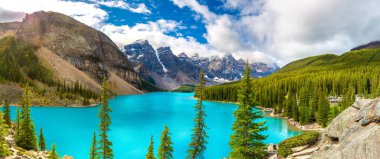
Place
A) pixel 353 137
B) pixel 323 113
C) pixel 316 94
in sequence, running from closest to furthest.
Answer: pixel 353 137 < pixel 323 113 < pixel 316 94

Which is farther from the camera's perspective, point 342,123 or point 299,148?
point 299,148

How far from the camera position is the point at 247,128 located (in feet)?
87.8

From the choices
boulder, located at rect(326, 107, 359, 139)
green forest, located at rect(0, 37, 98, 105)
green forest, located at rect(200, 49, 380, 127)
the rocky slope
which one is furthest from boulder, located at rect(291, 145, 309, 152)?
green forest, located at rect(0, 37, 98, 105)

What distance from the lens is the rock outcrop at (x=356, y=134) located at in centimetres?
1601

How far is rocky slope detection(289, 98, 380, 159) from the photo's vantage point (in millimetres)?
16031

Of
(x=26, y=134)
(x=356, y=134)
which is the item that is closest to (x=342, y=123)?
(x=356, y=134)

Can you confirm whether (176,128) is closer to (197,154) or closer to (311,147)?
(197,154)

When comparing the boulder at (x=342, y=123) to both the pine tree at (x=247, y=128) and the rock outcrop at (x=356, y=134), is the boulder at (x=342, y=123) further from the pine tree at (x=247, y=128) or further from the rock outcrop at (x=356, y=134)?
the pine tree at (x=247, y=128)

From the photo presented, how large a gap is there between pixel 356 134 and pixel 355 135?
4.7 inches

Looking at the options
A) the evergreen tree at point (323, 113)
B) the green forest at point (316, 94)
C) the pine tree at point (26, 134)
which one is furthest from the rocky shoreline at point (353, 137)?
the evergreen tree at point (323, 113)

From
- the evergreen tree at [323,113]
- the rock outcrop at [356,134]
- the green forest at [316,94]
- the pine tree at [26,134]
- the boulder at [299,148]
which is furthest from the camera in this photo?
the green forest at [316,94]

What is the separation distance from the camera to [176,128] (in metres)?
79.8

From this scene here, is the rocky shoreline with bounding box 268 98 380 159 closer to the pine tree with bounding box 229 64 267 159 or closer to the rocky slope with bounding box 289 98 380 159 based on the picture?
the rocky slope with bounding box 289 98 380 159

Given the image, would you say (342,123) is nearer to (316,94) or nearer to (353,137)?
(353,137)
